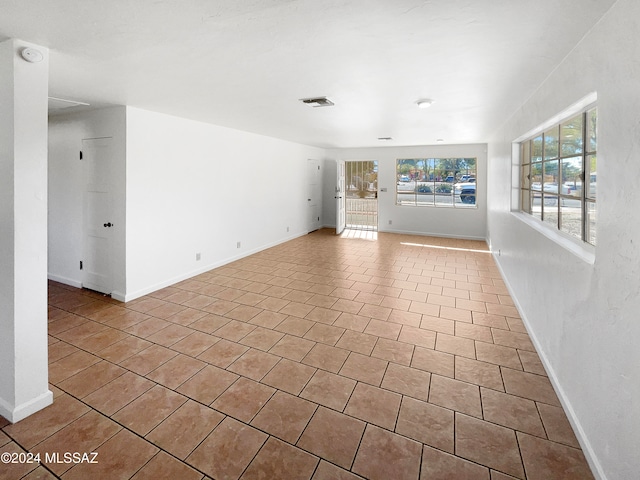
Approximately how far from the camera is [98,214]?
13.5ft

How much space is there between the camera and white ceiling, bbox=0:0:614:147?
1.61 meters

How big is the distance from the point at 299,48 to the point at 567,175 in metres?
2.16

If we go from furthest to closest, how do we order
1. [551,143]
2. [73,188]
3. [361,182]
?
[361,182]
[73,188]
[551,143]

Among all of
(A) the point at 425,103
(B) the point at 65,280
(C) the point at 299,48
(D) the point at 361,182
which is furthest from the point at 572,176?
(D) the point at 361,182

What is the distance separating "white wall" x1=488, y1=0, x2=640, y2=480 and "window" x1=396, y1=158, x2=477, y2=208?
5.81m

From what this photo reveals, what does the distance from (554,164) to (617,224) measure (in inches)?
65.2

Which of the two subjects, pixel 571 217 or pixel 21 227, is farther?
pixel 571 217

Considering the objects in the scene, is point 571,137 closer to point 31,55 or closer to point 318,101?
point 318,101

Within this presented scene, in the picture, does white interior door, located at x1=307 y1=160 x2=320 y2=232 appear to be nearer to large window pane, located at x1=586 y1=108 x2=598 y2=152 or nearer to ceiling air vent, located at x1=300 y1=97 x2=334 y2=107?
ceiling air vent, located at x1=300 y1=97 x2=334 y2=107

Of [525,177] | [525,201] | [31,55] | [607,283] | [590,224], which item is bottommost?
[607,283]

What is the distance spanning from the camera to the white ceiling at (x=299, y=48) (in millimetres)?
1608

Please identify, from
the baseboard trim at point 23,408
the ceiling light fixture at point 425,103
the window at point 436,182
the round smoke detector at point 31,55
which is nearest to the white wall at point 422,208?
the window at point 436,182

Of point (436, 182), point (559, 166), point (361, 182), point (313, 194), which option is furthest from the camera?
point (361, 182)

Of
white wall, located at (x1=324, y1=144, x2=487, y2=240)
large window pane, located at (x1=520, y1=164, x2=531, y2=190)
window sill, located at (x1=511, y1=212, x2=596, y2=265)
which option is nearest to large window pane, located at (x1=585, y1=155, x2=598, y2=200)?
window sill, located at (x1=511, y1=212, x2=596, y2=265)
